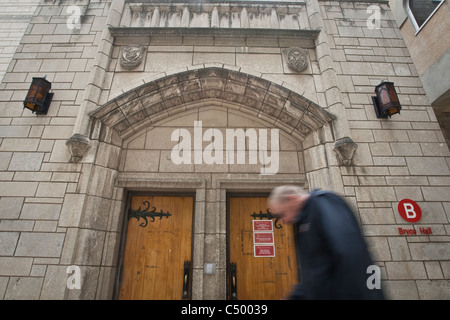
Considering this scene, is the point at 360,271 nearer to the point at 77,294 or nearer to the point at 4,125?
the point at 77,294

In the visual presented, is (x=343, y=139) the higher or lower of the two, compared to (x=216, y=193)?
higher

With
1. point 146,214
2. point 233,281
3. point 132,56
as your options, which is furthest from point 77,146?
point 233,281

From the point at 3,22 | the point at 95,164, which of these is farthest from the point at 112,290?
the point at 3,22

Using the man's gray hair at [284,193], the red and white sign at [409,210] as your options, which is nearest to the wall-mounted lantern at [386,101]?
the red and white sign at [409,210]

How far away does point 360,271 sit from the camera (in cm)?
110

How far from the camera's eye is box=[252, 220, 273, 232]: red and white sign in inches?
141

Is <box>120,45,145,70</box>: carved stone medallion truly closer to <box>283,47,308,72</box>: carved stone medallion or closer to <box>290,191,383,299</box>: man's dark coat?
<box>283,47,308,72</box>: carved stone medallion

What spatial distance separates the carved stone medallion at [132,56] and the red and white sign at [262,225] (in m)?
3.44

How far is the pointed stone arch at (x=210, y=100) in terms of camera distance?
3719 millimetres

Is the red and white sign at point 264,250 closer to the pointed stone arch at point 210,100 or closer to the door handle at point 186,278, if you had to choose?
the door handle at point 186,278

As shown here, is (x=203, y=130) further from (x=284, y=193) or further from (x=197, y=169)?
(x=284, y=193)

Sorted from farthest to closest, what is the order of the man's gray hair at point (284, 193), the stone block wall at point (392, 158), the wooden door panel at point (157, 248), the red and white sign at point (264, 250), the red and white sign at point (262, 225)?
the red and white sign at point (262, 225)
the red and white sign at point (264, 250)
the wooden door panel at point (157, 248)
the stone block wall at point (392, 158)
the man's gray hair at point (284, 193)

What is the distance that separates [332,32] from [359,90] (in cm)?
134

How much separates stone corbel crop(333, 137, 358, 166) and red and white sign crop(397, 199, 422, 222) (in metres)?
0.89
